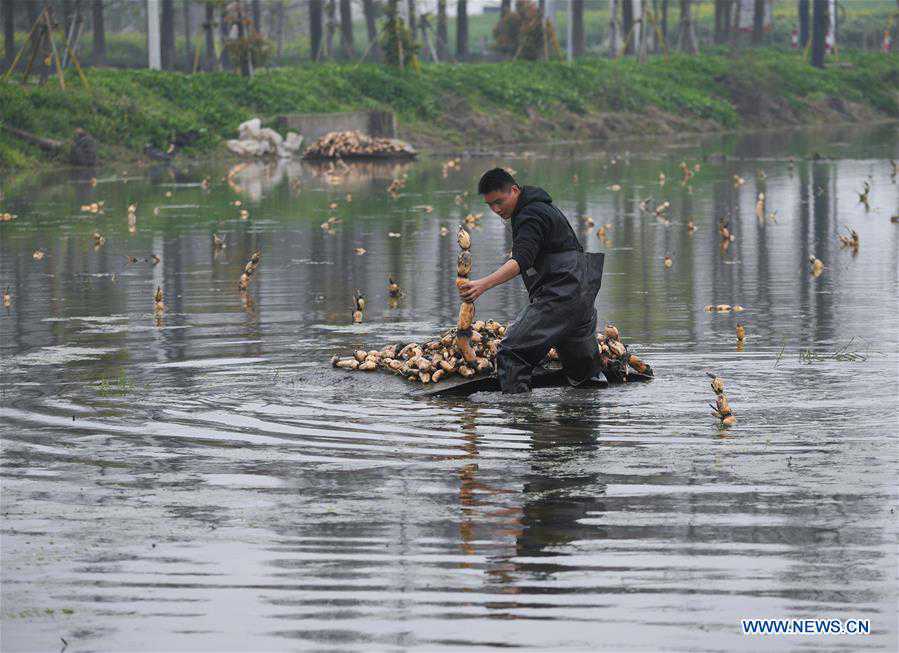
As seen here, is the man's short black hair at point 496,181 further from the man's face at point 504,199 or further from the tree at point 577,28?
the tree at point 577,28

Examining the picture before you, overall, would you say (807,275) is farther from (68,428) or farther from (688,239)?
(68,428)

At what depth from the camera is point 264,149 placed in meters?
45.1

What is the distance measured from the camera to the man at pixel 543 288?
1117 cm

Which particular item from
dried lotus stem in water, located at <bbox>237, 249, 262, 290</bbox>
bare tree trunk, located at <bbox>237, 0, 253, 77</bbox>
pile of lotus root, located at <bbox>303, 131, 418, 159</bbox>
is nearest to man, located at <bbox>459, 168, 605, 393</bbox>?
dried lotus stem in water, located at <bbox>237, 249, 262, 290</bbox>

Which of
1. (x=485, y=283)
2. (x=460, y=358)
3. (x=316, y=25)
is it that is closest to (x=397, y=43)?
(x=316, y=25)

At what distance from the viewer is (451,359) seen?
11789 mm

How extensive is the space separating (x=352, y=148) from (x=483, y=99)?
39.0 feet

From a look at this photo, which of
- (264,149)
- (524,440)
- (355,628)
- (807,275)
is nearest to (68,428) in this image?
(524,440)

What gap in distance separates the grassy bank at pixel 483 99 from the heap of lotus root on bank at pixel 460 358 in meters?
28.7

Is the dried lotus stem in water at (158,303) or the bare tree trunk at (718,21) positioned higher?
the bare tree trunk at (718,21)

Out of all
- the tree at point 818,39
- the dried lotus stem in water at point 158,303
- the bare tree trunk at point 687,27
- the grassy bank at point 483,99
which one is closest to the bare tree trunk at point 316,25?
the grassy bank at point 483,99

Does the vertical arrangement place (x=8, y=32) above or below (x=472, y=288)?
above

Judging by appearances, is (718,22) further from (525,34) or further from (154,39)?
(154,39)

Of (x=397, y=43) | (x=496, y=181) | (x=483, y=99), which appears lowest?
(x=496, y=181)
